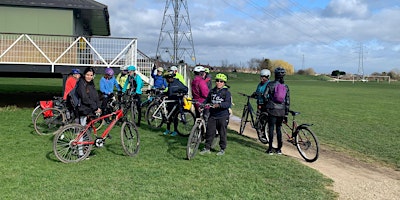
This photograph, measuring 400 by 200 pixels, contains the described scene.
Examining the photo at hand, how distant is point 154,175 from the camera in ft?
19.3

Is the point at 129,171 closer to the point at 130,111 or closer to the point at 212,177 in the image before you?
the point at 212,177

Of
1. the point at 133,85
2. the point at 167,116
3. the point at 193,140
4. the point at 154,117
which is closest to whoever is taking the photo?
the point at 193,140

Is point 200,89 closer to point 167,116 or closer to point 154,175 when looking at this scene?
point 167,116

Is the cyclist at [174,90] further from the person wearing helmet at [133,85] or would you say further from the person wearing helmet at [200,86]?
the person wearing helmet at [133,85]

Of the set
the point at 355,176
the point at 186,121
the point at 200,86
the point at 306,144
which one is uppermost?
the point at 200,86

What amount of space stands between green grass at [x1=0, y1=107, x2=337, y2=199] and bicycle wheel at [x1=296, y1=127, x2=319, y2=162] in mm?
419

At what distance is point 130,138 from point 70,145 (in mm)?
1097

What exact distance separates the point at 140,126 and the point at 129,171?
4.65m

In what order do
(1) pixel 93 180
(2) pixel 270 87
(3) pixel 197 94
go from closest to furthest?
1. (1) pixel 93 180
2. (2) pixel 270 87
3. (3) pixel 197 94

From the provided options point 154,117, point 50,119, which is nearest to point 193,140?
point 154,117

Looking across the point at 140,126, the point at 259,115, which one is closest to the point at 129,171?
the point at 259,115

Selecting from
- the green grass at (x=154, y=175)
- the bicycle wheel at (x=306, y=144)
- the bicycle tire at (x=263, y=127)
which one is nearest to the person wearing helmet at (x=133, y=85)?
the green grass at (x=154, y=175)

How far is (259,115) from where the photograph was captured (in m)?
8.84

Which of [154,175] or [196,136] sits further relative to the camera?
[196,136]
